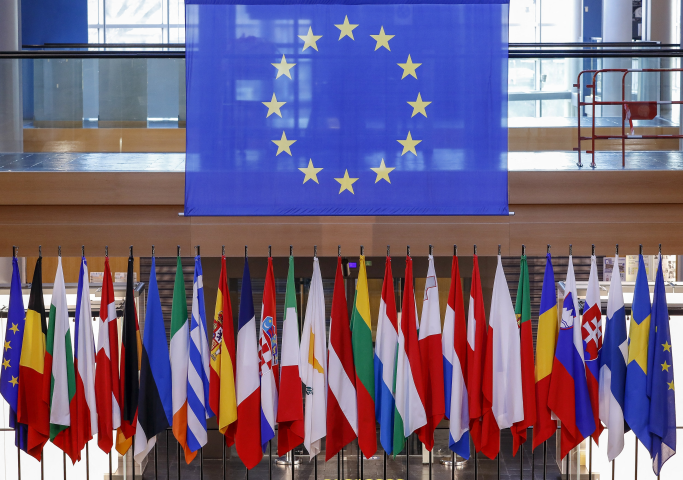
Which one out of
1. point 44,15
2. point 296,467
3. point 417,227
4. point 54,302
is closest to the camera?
point 54,302

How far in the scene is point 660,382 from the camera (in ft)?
15.1

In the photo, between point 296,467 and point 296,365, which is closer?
point 296,365

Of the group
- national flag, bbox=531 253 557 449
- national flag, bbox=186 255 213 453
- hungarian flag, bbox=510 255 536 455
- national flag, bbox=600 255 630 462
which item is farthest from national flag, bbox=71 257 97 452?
national flag, bbox=600 255 630 462

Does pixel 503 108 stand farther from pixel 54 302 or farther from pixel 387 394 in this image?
pixel 54 302

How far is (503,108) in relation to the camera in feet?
14.5

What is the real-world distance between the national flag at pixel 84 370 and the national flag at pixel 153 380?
1.07 feet

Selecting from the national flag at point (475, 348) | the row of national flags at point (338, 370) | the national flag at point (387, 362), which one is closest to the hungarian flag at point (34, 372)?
the row of national flags at point (338, 370)

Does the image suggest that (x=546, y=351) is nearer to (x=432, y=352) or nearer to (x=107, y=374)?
(x=432, y=352)

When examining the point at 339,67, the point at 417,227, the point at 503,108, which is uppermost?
the point at 339,67

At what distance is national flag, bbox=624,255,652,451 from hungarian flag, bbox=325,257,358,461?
1.82 m

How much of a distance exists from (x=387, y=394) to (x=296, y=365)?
25.4 inches

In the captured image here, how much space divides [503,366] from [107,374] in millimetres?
2651

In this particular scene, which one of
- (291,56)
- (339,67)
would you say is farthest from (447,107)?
(291,56)

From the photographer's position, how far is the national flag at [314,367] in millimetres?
4730
